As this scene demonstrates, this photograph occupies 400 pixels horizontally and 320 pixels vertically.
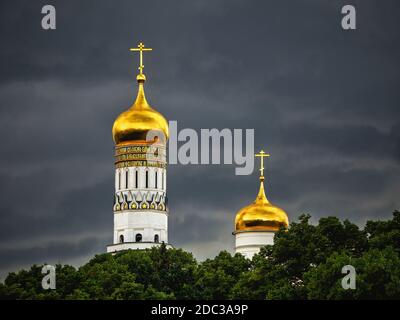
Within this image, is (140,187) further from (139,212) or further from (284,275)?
(284,275)

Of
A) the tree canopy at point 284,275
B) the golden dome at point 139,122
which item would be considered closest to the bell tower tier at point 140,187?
the golden dome at point 139,122

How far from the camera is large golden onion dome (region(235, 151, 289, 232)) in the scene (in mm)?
119625

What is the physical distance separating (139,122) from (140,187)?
15.8ft

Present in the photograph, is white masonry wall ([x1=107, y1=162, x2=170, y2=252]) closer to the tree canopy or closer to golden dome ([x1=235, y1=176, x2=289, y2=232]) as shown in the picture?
golden dome ([x1=235, y1=176, x2=289, y2=232])

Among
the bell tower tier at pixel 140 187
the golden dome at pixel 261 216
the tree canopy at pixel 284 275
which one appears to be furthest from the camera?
the golden dome at pixel 261 216

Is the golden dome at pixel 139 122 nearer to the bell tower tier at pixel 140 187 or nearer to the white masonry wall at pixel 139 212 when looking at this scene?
the bell tower tier at pixel 140 187

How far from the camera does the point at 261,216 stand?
4715 inches

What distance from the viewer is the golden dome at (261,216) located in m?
120

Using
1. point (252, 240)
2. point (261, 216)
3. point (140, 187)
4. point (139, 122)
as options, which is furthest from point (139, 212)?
point (252, 240)

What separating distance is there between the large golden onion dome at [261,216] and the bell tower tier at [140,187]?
6878mm

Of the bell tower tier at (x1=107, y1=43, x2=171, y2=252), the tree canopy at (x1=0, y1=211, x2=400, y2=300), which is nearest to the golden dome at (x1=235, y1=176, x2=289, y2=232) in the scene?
the bell tower tier at (x1=107, y1=43, x2=171, y2=252)
